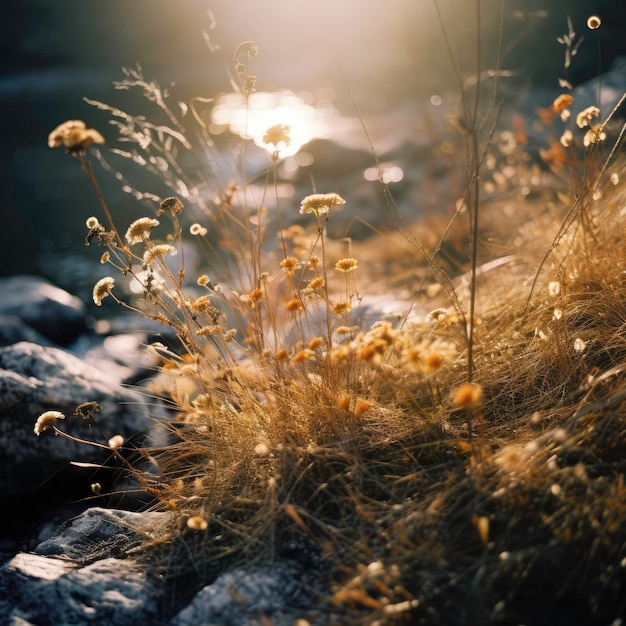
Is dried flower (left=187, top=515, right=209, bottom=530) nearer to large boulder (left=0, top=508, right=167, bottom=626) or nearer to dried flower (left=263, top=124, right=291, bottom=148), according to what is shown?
large boulder (left=0, top=508, right=167, bottom=626)

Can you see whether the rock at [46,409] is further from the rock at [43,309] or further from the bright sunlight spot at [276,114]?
the bright sunlight spot at [276,114]

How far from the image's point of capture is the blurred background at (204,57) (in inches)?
352

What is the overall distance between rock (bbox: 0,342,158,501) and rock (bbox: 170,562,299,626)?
93 centimetres

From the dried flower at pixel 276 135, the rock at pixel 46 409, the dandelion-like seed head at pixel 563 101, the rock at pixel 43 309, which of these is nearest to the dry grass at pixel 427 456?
the dried flower at pixel 276 135

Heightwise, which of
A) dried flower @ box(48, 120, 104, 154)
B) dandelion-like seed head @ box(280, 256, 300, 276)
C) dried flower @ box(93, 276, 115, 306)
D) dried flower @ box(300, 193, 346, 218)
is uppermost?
dried flower @ box(48, 120, 104, 154)

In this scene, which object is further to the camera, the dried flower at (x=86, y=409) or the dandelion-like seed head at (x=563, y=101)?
the dandelion-like seed head at (x=563, y=101)

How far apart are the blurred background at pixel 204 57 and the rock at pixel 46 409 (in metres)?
1.47

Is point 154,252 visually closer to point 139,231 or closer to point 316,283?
point 139,231

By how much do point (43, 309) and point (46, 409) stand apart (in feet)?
9.30

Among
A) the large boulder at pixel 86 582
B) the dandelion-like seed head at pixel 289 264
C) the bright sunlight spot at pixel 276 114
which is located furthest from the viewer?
the bright sunlight spot at pixel 276 114

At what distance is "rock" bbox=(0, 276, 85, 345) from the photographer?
4938 millimetres

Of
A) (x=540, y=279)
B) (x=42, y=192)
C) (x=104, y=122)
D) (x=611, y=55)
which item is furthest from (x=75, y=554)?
(x=104, y=122)

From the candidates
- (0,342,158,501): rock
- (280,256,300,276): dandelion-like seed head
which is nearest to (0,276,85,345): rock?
(0,342,158,501): rock

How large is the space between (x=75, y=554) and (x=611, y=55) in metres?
13.3
